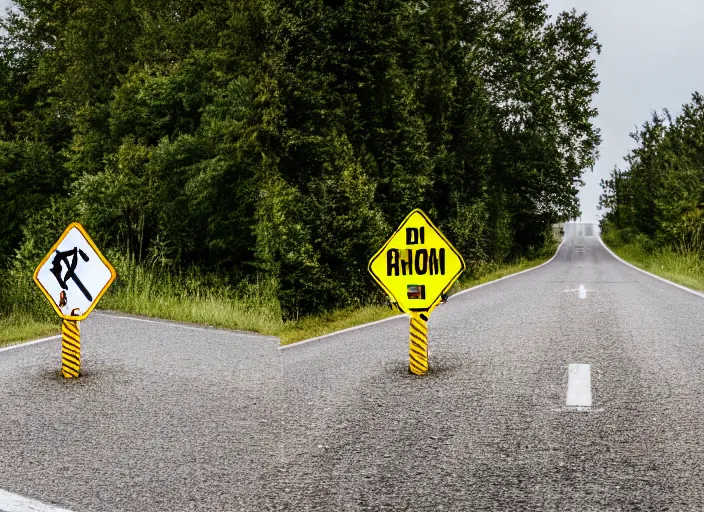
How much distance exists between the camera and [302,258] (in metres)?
14.7

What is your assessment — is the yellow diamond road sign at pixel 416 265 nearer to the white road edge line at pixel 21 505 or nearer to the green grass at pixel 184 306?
the white road edge line at pixel 21 505

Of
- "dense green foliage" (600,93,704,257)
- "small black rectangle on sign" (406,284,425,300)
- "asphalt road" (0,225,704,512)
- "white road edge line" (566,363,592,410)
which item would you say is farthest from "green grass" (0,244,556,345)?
"dense green foliage" (600,93,704,257)

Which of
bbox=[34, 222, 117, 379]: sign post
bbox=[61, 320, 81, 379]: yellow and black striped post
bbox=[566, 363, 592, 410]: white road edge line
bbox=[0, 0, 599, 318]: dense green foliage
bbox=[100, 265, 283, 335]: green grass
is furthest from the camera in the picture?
bbox=[0, 0, 599, 318]: dense green foliage

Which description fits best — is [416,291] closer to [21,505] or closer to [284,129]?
[21,505]

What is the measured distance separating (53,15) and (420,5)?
723 inches

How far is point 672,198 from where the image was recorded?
36562 mm

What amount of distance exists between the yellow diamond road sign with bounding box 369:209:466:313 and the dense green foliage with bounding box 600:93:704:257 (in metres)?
26.6

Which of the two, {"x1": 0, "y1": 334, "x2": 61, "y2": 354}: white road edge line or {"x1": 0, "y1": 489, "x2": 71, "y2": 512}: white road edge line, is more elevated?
{"x1": 0, "y1": 489, "x2": 71, "y2": 512}: white road edge line

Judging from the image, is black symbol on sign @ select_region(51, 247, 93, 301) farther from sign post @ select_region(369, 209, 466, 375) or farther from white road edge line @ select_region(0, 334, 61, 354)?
sign post @ select_region(369, 209, 466, 375)

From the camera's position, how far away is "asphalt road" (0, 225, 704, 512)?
4180mm

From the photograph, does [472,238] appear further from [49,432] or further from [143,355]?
[49,432]

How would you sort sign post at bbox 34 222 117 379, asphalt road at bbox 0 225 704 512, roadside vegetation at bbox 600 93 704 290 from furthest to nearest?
roadside vegetation at bbox 600 93 704 290 < sign post at bbox 34 222 117 379 < asphalt road at bbox 0 225 704 512

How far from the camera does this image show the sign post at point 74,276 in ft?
25.8

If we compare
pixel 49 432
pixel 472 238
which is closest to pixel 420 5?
pixel 472 238
